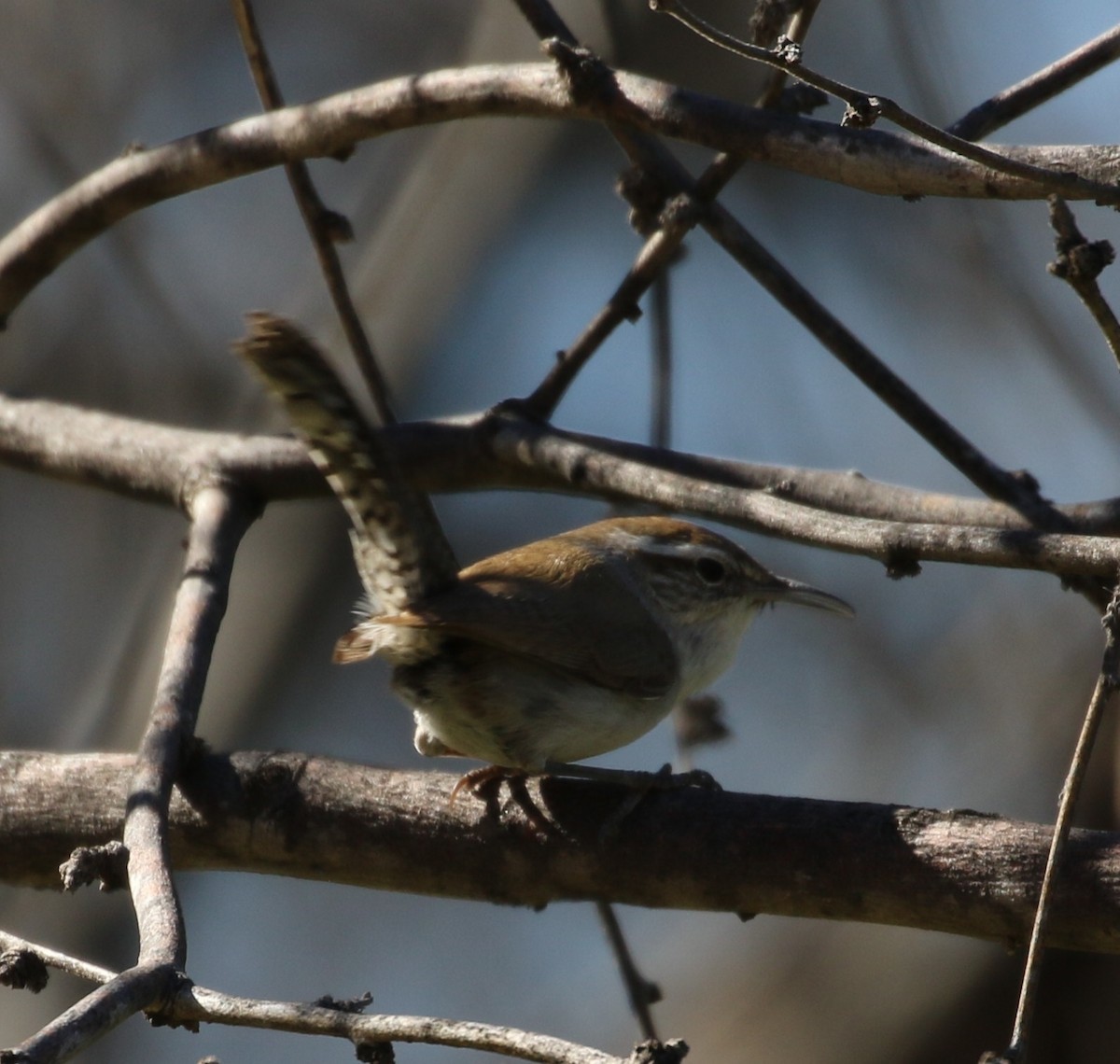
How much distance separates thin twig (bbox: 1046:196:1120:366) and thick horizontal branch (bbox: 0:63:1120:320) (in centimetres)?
7

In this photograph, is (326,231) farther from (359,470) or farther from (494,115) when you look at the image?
(359,470)

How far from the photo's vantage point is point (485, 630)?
325cm

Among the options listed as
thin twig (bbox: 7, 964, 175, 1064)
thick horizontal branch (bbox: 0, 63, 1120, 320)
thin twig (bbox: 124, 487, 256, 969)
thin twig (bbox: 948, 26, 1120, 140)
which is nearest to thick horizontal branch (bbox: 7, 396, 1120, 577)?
thin twig (bbox: 124, 487, 256, 969)

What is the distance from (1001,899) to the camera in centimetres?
247

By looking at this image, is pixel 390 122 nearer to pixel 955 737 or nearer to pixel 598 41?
pixel 598 41

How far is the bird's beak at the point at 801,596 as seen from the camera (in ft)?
12.9

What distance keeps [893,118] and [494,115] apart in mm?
1425

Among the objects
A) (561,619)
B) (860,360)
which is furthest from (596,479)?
(860,360)

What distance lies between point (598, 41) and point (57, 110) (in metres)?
3.17

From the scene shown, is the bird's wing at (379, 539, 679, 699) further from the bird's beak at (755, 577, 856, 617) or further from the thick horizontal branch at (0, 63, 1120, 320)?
the thick horizontal branch at (0, 63, 1120, 320)

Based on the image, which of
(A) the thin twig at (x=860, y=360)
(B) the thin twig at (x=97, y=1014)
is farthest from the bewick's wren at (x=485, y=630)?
(B) the thin twig at (x=97, y=1014)

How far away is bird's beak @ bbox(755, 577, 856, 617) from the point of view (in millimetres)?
3934

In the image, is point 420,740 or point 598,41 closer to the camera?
point 420,740

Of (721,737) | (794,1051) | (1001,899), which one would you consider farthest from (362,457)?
(794,1051)
